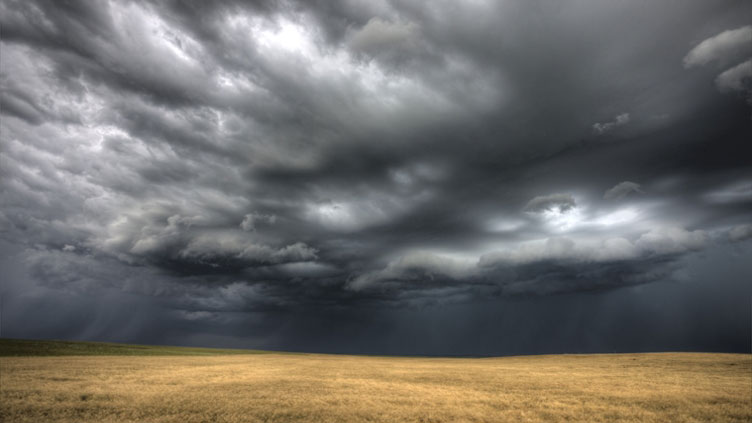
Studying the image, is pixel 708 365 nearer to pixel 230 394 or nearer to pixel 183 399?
pixel 230 394

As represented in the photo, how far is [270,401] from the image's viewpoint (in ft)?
76.6

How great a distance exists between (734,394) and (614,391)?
23.3 ft

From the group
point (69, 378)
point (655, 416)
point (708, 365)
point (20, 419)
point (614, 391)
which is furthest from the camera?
point (708, 365)

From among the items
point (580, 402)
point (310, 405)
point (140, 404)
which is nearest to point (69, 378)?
point (140, 404)

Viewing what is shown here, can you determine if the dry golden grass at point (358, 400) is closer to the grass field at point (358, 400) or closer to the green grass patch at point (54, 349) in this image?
the grass field at point (358, 400)

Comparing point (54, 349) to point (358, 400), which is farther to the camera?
point (54, 349)

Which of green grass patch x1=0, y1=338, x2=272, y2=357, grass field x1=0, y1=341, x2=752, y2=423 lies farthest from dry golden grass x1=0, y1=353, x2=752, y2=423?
green grass patch x1=0, y1=338, x2=272, y2=357

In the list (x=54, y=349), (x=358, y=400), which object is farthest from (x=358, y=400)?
(x=54, y=349)

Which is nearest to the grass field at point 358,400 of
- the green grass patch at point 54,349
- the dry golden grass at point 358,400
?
the dry golden grass at point 358,400

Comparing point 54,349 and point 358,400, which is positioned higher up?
point 358,400

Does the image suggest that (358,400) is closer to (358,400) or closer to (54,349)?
(358,400)

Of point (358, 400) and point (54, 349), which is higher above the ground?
point (358, 400)

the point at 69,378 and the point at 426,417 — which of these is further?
the point at 69,378

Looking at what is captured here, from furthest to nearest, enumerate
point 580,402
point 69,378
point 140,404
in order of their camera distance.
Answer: point 69,378 → point 580,402 → point 140,404
